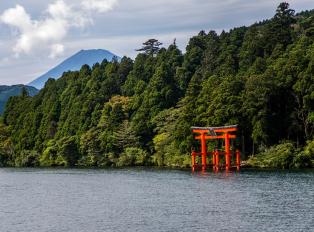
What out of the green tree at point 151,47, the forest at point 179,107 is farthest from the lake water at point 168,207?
the green tree at point 151,47

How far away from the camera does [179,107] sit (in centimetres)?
6619

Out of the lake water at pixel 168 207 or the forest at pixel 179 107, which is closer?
the lake water at pixel 168 207

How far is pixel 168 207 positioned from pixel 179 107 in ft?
151

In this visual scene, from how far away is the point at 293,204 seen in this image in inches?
804

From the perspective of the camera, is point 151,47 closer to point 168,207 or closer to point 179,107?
point 179,107

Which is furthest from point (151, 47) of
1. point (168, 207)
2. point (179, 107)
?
point (168, 207)

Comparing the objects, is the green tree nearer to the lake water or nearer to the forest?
the forest

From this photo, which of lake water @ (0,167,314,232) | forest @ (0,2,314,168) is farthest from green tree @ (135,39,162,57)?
lake water @ (0,167,314,232)

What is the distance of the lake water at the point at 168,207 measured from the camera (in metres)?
16.8

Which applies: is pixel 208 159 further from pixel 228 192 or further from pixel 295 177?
pixel 228 192

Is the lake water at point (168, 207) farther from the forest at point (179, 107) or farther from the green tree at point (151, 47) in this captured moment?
the green tree at point (151, 47)

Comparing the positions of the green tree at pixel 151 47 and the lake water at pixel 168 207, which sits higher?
the green tree at pixel 151 47

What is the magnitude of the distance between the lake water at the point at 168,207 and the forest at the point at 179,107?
47.7 feet

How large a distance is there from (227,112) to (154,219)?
102 ft
